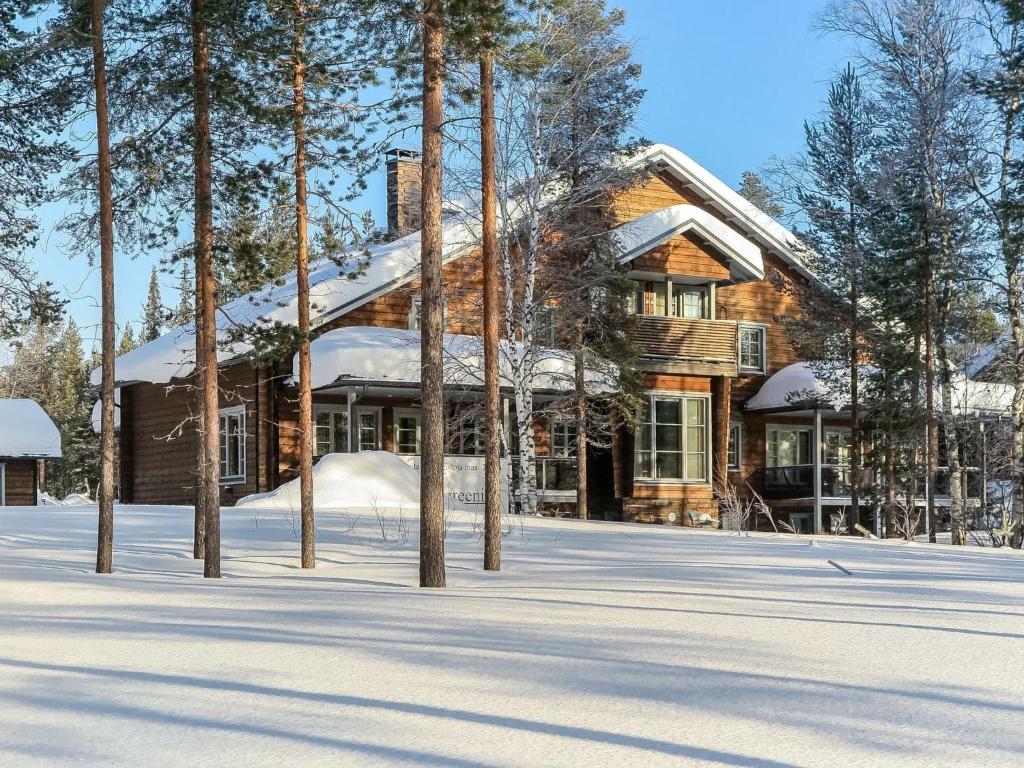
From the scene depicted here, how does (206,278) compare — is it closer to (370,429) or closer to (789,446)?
(370,429)

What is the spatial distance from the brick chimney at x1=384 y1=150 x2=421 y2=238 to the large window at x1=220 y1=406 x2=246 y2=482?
5.72m

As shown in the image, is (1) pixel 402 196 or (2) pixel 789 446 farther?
(2) pixel 789 446

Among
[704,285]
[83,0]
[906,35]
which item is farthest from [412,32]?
[704,285]

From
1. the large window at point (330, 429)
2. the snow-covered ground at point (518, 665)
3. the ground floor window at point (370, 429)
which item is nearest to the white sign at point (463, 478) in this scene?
the ground floor window at point (370, 429)

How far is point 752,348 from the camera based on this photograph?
35.0 metres

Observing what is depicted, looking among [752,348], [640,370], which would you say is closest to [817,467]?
[752,348]

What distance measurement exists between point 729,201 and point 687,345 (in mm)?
6718

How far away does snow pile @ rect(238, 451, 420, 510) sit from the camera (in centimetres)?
2355

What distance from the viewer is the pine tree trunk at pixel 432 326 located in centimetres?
1386

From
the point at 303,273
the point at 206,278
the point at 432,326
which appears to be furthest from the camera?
the point at 303,273

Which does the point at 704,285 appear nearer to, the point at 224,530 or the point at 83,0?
the point at 224,530

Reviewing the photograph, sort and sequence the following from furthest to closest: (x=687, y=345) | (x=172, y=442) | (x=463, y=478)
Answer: (x=172, y=442)
(x=687, y=345)
(x=463, y=478)

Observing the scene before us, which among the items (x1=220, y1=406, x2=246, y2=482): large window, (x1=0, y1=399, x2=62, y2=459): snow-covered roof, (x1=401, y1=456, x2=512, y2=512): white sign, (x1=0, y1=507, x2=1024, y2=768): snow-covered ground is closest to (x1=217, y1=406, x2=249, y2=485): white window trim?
(x1=220, y1=406, x2=246, y2=482): large window

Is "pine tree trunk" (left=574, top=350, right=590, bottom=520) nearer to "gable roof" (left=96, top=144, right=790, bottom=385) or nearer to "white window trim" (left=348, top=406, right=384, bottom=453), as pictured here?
"gable roof" (left=96, top=144, right=790, bottom=385)
